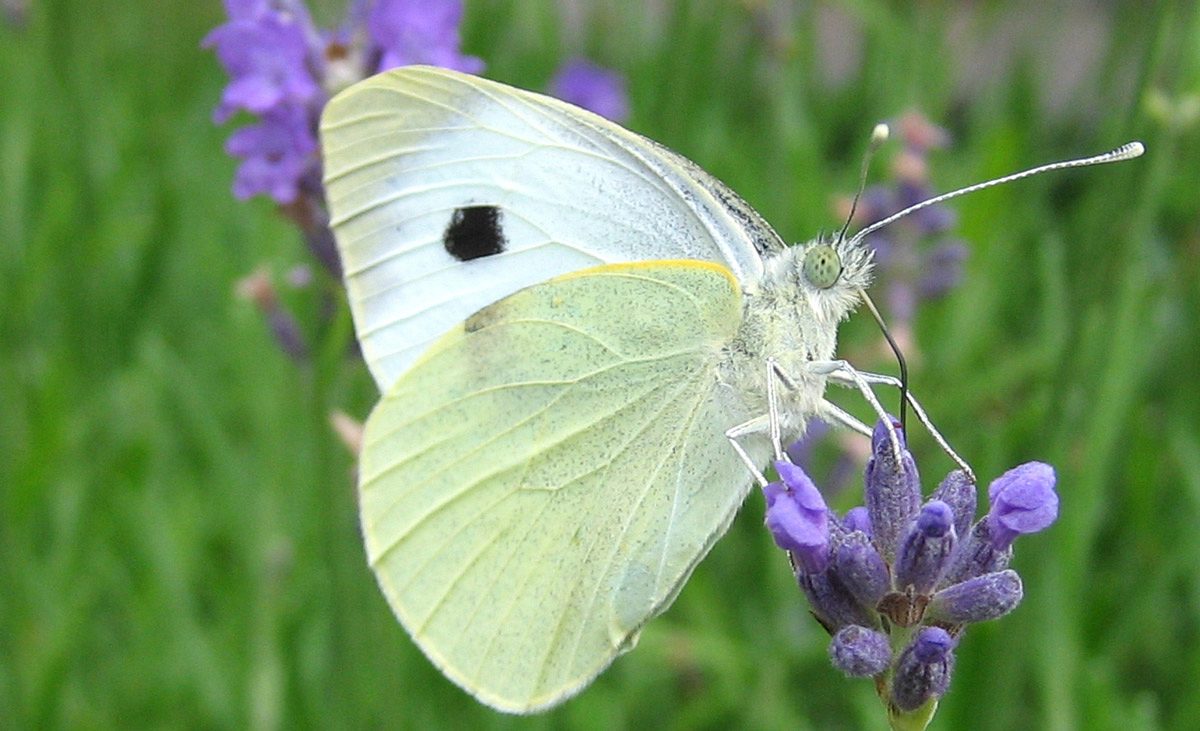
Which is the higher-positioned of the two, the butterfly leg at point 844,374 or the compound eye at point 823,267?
the compound eye at point 823,267

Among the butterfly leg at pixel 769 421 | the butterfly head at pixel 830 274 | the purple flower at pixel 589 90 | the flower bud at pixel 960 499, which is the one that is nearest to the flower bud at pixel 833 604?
the flower bud at pixel 960 499

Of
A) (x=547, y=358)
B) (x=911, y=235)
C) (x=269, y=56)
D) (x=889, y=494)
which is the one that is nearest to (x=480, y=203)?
(x=547, y=358)

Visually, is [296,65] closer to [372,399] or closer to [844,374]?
[372,399]

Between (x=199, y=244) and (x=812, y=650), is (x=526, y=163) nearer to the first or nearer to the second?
(x=812, y=650)

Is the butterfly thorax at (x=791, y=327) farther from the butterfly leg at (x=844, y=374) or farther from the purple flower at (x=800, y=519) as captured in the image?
the purple flower at (x=800, y=519)

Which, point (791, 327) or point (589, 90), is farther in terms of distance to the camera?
point (589, 90)

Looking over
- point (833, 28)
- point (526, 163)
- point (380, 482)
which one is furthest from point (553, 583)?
point (833, 28)
